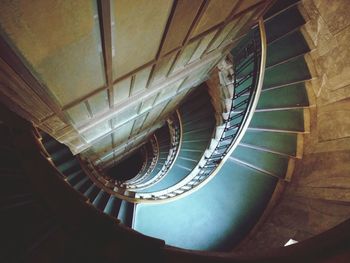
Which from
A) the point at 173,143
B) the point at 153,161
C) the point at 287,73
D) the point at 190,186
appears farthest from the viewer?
the point at 153,161

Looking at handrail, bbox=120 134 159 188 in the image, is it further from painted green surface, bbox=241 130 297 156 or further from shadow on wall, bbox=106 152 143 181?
painted green surface, bbox=241 130 297 156

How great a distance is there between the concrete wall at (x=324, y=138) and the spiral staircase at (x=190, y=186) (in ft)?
0.60

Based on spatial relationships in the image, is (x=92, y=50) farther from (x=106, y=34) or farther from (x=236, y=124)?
(x=236, y=124)

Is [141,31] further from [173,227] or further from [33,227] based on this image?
[173,227]

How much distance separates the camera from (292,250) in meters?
1.54

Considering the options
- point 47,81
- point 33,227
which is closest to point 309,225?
point 33,227

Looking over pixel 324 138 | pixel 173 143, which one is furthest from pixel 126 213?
pixel 324 138

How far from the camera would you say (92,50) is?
1.77m

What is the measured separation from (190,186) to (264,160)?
1796 mm

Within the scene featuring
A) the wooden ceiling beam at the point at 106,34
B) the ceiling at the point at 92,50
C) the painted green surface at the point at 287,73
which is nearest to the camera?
the ceiling at the point at 92,50

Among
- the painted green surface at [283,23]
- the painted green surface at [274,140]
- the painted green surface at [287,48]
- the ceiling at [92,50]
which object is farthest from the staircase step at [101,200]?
the painted green surface at [283,23]

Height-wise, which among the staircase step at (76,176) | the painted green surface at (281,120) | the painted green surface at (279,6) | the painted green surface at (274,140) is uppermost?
the painted green surface at (279,6)

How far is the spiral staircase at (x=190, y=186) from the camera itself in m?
2.06

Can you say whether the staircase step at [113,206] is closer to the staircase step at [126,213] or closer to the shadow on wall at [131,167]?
the staircase step at [126,213]
